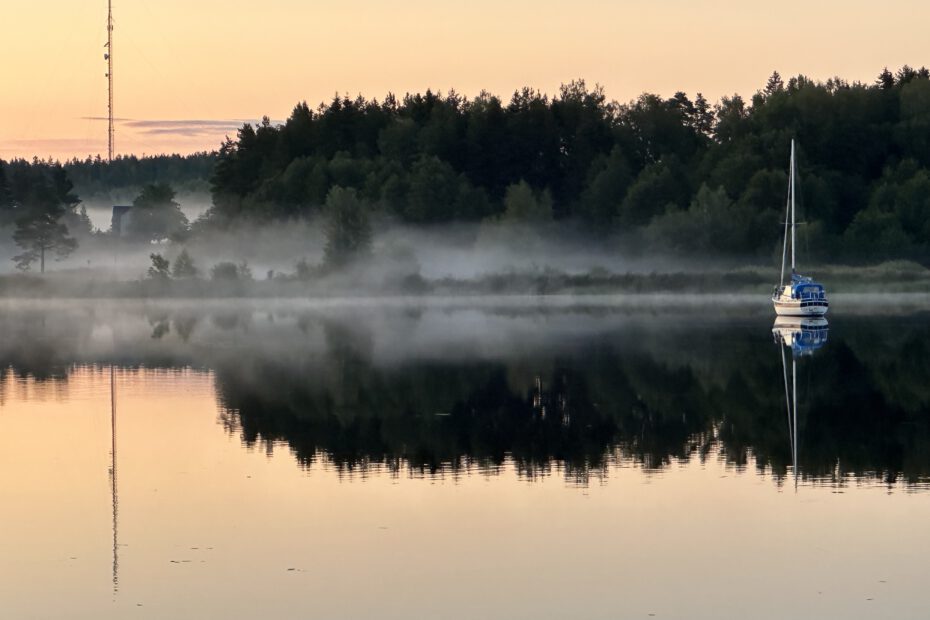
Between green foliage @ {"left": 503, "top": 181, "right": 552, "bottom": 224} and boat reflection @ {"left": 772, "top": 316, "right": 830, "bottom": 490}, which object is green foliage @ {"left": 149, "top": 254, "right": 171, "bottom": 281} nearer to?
green foliage @ {"left": 503, "top": 181, "right": 552, "bottom": 224}

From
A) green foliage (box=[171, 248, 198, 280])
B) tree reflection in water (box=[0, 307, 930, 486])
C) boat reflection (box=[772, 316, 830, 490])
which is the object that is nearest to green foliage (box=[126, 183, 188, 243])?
green foliage (box=[171, 248, 198, 280])

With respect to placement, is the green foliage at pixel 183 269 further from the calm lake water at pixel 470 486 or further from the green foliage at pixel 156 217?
the calm lake water at pixel 470 486

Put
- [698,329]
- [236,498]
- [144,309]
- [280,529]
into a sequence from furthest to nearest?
[144,309] → [698,329] → [236,498] → [280,529]

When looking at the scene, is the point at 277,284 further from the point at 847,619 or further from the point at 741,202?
the point at 847,619

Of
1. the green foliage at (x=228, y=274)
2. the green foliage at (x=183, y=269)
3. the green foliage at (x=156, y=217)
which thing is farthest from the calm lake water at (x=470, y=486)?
the green foliage at (x=156, y=217)

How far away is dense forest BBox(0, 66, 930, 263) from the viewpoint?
445ft

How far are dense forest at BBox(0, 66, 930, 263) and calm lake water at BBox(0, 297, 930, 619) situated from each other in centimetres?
8229

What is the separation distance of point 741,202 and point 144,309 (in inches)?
2115

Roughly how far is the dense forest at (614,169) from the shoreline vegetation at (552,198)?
0.19 metres

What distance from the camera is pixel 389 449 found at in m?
30.8

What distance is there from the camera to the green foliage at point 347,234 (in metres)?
132

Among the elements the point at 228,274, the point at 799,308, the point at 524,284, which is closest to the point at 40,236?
the point at 228,274

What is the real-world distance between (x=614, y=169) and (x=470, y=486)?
126 m

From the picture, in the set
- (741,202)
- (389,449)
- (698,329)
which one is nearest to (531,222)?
(741,202)
